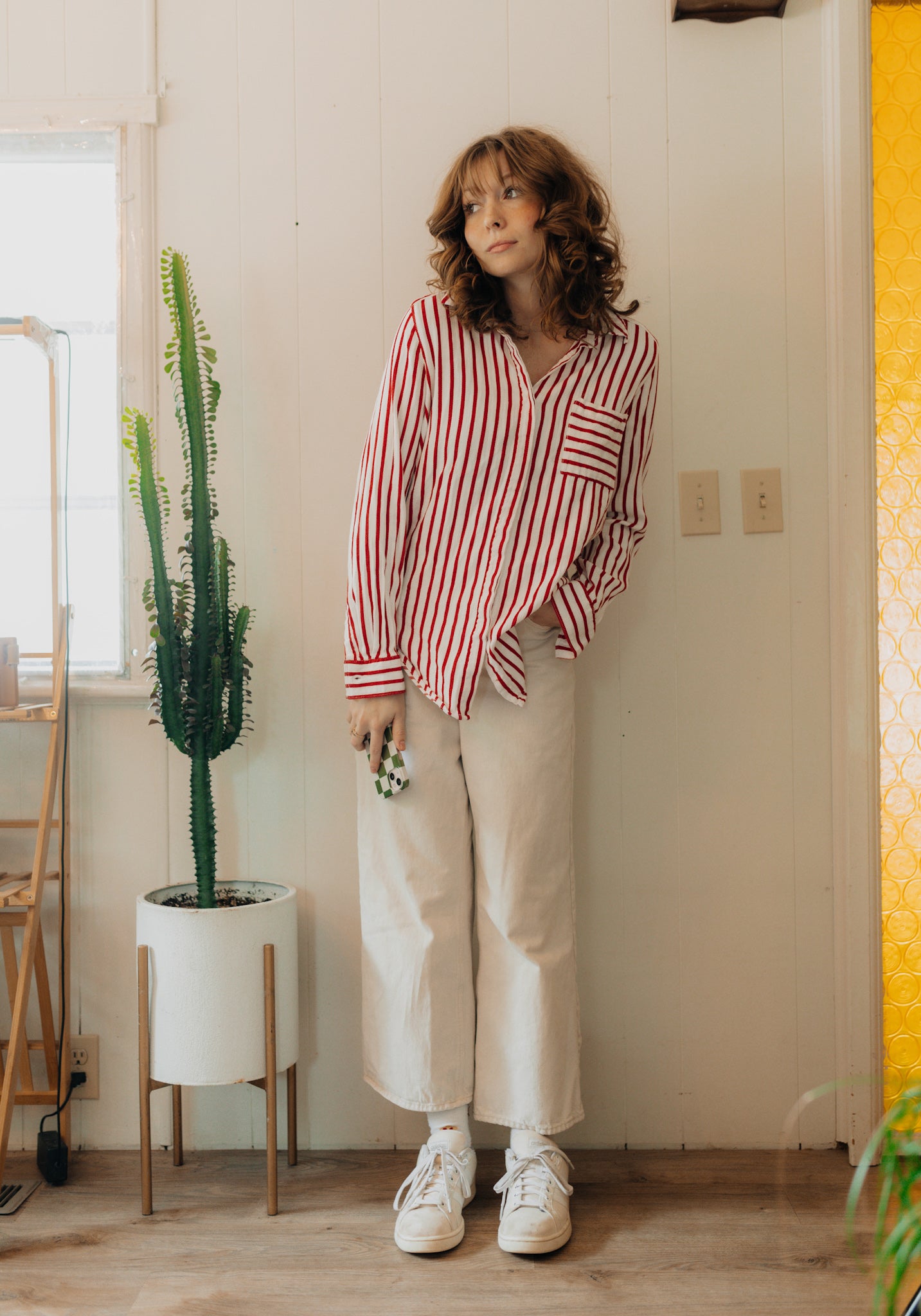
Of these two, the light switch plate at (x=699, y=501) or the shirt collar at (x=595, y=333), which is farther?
the light switch plate at (x=699, y=501)

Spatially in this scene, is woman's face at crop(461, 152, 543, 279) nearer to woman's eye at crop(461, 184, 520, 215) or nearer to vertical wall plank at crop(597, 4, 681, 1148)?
woman's eye at crop(461, 184, 520, 215)

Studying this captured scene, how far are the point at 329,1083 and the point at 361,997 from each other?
17cm

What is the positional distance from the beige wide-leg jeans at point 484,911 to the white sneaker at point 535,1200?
5cm

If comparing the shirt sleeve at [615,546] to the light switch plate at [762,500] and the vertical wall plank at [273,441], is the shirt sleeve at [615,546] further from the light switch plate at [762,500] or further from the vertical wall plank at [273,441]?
the vertical wall plank at [273,441]

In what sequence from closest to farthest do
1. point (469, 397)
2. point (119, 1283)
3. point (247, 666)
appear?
point (119, 1283) → point (469, 397) → point (247, 666)

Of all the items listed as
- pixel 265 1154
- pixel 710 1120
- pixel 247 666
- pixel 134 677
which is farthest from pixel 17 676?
pixel 710 1120

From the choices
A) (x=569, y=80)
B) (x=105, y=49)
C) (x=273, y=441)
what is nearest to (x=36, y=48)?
(x=105, y=49)

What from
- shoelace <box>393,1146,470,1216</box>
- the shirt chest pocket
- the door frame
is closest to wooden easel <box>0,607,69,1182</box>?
shoelace <box>393,1146,470,1216</box>

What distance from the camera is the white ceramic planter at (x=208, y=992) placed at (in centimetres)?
146

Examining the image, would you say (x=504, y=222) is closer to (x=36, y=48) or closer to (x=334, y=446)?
(x=334, y=446)

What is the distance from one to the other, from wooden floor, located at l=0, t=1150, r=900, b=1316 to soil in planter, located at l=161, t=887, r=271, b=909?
46cm

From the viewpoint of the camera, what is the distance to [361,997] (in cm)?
171

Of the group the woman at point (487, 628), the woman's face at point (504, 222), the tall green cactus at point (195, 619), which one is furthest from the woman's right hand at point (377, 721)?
the woman's face at point (504, 222)

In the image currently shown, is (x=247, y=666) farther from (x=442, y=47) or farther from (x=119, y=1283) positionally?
(x=442, y=47)
